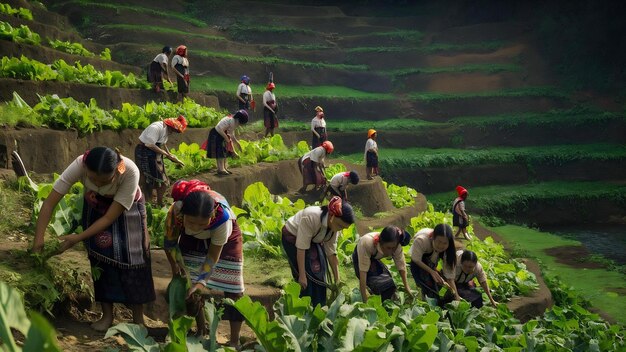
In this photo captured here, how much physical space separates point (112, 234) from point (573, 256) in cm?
1428

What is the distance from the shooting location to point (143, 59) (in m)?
24.2

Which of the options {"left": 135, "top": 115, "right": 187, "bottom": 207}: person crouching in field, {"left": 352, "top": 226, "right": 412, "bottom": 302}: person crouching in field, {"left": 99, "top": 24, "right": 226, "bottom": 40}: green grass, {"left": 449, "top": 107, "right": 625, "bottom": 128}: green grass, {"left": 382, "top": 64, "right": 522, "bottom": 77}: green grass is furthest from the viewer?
{"left": 382, "top": 64, "right": 522, "bottom": 77}: green grass

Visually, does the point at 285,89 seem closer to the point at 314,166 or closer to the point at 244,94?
the point at 244,94

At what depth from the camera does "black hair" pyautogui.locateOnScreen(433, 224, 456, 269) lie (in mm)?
8195

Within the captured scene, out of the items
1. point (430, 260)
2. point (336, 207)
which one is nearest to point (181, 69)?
point (430, 260)

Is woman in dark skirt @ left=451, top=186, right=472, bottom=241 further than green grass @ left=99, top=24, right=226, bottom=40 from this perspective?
No

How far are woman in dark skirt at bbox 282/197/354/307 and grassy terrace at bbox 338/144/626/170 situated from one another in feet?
55.2

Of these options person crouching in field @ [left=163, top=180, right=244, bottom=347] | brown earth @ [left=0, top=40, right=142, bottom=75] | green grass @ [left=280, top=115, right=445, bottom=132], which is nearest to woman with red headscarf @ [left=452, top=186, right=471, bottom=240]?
brown earth @ [left=0, top=40, right=142, bottom=75]

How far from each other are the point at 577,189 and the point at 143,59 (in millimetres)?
14270

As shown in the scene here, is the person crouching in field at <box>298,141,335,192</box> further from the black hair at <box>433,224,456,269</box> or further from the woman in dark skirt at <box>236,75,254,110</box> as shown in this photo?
the black hair at <box>433,224,456,269</box>

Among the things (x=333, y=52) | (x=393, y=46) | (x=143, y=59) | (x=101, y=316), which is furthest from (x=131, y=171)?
(x=393, y=46)

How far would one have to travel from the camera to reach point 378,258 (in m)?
8.07

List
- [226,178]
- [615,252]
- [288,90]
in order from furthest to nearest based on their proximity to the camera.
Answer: [288,90] < [615,252] < [226,178]

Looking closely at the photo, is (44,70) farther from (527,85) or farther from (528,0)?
(528,0)
